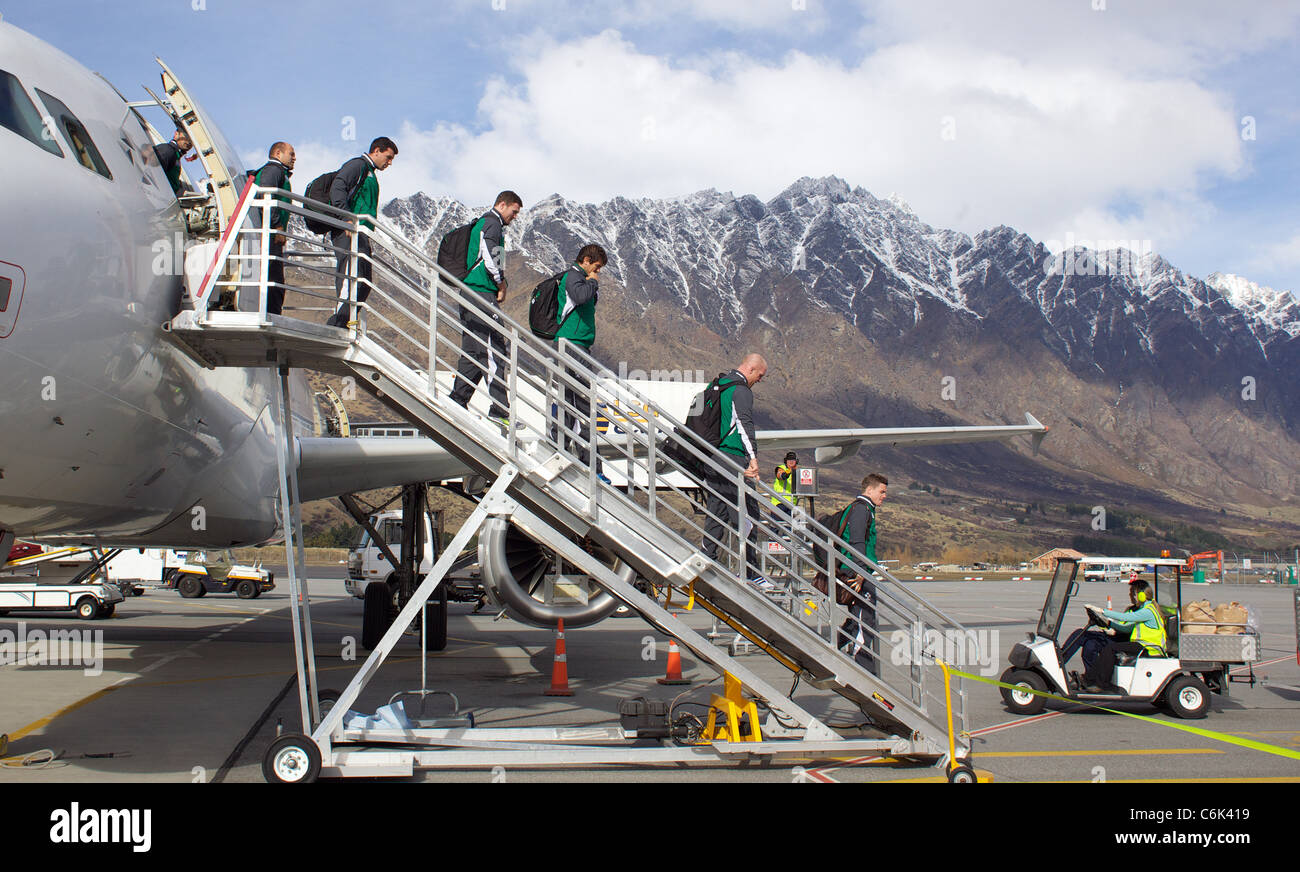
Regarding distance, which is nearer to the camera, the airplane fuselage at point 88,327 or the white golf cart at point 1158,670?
the airplane fuselage at point 88,327

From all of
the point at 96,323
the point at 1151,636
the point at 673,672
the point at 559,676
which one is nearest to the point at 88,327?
the point at 96,323

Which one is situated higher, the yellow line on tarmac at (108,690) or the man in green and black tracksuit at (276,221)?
the man in green and black tracksuit at (276,221)

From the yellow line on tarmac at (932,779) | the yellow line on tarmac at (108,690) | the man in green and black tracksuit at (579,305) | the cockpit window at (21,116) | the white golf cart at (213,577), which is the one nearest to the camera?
the cockpit window at (21,116)

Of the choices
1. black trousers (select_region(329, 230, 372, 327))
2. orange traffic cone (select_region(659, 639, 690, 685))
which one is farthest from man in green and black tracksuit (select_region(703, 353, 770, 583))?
orange traffic cone (select_region(659, 639, 690, 685))

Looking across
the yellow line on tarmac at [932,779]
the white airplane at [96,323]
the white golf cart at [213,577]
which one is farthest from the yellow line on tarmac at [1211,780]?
the white golf cart at [213,577]

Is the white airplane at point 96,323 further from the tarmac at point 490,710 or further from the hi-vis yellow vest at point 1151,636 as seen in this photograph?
the hi-vis yellow vest at point 1151,636

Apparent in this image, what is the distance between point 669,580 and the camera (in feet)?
23.9

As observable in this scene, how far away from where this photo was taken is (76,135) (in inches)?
270

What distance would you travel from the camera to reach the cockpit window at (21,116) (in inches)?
244

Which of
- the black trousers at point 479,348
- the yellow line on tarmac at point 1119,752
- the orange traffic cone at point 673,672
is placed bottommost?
the orange traffic cone at point 673,672

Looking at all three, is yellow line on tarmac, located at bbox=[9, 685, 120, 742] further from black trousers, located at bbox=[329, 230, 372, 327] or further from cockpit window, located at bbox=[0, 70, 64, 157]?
cockpit window, located at bbox=[0, 70, 64, 157]

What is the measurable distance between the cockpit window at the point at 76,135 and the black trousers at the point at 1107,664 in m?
9.90

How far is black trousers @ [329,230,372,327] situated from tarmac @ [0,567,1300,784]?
2969 millimetres
